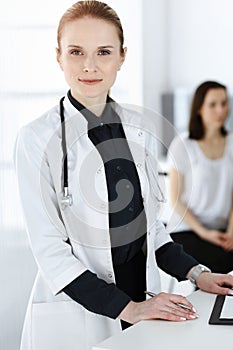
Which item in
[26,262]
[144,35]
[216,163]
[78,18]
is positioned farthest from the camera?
[144,35]

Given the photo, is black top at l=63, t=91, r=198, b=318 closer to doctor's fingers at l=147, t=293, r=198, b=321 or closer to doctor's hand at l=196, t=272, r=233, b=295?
doctor's hand at l=196, t=272, r=233, b=295

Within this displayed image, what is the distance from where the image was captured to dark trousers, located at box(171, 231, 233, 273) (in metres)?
3.25

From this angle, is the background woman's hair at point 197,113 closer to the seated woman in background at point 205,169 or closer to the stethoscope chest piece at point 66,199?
the seated woman in background at point 205,169

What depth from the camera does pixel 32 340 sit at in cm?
175

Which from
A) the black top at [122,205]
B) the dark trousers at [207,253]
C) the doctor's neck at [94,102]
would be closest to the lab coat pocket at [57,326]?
the black top at [122,205]

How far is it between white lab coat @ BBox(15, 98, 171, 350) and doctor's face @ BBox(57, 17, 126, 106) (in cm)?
9

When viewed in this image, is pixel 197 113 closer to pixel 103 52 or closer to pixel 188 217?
pixel 188 217

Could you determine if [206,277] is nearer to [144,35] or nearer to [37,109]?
[37,109]

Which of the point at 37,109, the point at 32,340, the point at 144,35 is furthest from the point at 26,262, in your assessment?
the point at 144,35

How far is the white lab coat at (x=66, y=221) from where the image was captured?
1.63 meters

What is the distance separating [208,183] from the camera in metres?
3.58

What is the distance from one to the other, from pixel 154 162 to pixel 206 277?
0.33m

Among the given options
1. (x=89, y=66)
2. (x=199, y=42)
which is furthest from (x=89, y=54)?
(x=199, y=42)

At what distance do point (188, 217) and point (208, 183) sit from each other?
0.22 metres
